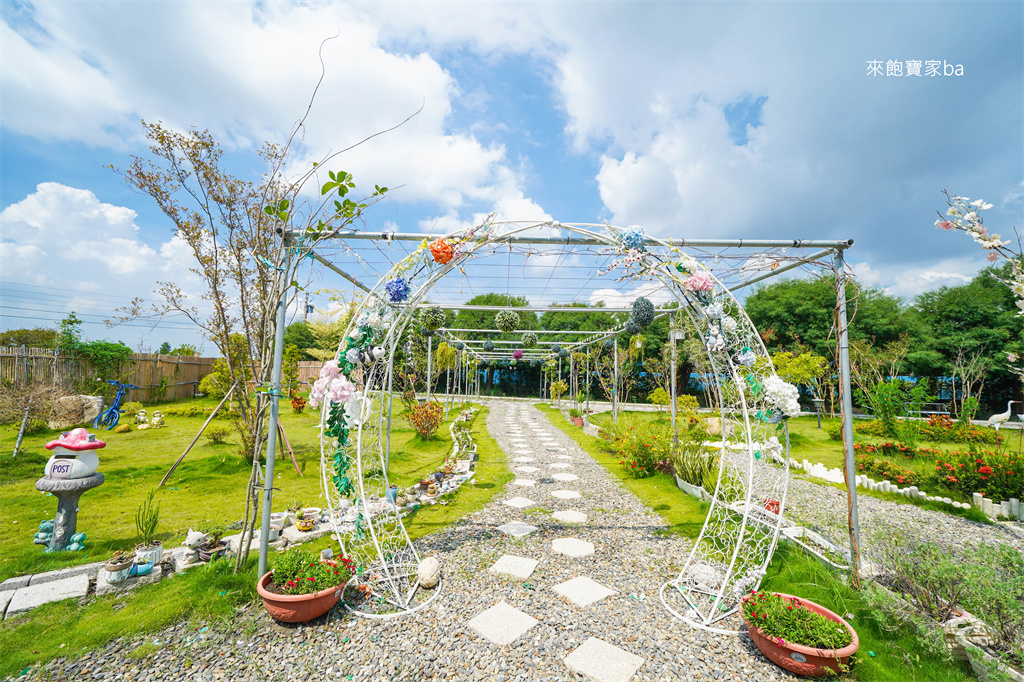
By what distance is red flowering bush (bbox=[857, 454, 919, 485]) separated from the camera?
596 cm

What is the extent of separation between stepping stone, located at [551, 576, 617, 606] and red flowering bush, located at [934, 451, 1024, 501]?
18.9ft

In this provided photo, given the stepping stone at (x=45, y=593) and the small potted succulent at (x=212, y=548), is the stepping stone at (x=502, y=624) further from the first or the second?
the stepping stone at (x=45, y=593)

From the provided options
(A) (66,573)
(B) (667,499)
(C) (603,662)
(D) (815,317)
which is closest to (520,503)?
(B) (667,499)

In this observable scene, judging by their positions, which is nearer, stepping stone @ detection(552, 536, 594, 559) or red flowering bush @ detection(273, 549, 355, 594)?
red flowering bush @ detection(273, 549, 355, 594)

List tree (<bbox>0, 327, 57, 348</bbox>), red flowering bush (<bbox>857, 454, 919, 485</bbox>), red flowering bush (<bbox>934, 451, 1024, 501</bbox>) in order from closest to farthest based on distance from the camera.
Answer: red flowering bush (<bbox>934, 451, 1024, 501</bbox>) → red flowering bush (<bbox>857, 454, 919, 485</bbox>) → tree (<bbox>0, 327, 57, 348</bbox>)

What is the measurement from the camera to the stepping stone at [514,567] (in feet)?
11.4

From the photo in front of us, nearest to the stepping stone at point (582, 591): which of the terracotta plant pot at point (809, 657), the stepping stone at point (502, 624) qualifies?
the stepping stone at point (502, 624)

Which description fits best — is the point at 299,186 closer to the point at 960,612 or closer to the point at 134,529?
the point at 134,529

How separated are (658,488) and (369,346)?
4948 mm

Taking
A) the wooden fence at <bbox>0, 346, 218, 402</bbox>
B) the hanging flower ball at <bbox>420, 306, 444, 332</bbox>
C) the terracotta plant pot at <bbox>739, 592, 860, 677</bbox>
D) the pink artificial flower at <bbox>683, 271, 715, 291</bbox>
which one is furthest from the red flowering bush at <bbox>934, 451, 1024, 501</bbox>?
the wooden fence at <bbox>0, 346, 218, 402</bbox>

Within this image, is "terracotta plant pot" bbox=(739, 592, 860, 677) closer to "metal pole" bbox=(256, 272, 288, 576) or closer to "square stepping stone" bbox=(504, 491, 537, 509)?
"square stepping stone" bbox=(504, 491, 537, 509)

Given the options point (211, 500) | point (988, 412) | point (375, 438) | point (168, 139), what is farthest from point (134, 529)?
point (988, 412)

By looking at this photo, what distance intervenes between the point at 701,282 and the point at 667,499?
144 inches

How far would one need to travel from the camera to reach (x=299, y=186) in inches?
130
